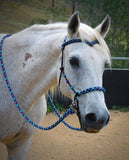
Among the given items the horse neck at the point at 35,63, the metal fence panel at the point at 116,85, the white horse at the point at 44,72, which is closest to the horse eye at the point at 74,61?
the white horse at the point at 44,72

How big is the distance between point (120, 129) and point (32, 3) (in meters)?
6.03

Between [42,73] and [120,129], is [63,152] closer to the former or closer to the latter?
[120,129]

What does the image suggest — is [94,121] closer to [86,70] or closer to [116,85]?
[86,70]

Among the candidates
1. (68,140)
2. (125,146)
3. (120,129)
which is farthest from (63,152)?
(120,129)

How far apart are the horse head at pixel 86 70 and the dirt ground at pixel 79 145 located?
212cm

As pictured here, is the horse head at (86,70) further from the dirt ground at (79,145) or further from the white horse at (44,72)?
the dirt ground at (79,145)

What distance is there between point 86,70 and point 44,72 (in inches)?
20.2

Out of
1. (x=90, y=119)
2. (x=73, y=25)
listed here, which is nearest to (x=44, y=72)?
(x=73, y=25)

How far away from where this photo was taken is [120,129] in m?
4.53

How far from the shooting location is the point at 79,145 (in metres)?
3.72

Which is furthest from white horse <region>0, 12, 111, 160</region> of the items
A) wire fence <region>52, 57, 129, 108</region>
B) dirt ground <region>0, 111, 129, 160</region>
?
wire fence <region>52, 57, 129, 108</region>

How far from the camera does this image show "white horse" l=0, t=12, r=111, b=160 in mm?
1442

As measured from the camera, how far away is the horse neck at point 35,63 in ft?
5.80

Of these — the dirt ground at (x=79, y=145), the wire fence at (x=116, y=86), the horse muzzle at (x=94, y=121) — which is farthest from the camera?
the wire fence at (x=116, y=86)
